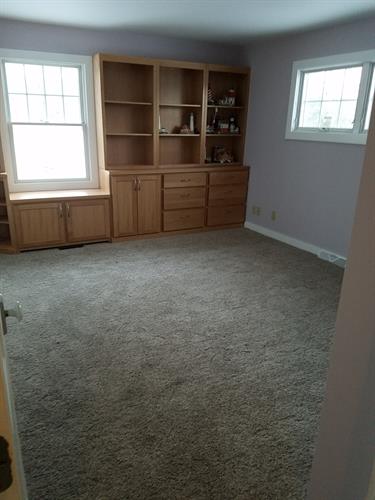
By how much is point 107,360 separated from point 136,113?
341 cm

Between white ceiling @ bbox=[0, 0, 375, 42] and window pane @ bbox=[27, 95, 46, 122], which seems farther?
window pane @ bbox=[27, 95, 46, 122]

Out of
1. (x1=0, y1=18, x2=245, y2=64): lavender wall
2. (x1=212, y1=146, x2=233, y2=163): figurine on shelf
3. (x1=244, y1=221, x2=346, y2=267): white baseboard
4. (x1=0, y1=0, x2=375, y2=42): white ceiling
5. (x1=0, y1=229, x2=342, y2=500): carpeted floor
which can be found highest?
(x1=0, y1=0, x2=375, y2=42): white ceiling

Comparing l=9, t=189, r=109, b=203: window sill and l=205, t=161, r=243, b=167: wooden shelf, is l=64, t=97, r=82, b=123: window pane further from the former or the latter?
l=205, t=161, r=243, b=167: wooden shelf

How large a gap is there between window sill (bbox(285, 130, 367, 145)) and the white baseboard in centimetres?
120

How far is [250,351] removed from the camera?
2.37 meters

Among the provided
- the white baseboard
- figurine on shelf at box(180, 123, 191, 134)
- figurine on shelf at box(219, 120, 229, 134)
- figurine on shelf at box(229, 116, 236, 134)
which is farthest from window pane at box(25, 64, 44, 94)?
the white baseboard

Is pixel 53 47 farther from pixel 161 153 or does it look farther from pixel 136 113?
pixel 161 153

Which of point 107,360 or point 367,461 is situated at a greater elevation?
point 367,461

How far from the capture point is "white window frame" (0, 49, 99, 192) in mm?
3955

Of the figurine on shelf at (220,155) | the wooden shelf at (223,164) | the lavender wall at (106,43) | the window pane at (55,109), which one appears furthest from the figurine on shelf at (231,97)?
the window pane at (55,109)

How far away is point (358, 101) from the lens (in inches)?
143

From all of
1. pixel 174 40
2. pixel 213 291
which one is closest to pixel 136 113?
→ pixel 174 40

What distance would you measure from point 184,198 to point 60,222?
5.23ft

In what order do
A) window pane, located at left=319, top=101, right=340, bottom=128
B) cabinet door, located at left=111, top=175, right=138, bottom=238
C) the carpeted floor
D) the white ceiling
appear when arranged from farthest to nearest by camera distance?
cabinet door, located at left=111, top=175, right=138, bottom=238, window pane, located at left=319, top=101, right=340, bottom=128, the white ceiling, the carpeted floor
